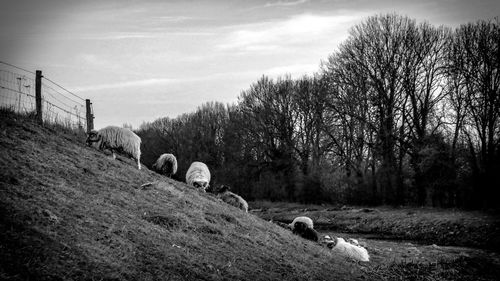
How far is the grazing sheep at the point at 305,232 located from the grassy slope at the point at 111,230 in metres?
2.68

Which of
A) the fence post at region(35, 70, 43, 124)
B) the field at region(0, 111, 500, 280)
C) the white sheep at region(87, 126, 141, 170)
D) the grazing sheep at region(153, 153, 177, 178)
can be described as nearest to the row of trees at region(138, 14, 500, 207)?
the field at region(0, 111, 500, 280)

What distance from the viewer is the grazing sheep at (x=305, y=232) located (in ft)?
61.7

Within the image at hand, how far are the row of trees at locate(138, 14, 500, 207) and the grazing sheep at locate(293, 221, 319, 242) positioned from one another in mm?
21850

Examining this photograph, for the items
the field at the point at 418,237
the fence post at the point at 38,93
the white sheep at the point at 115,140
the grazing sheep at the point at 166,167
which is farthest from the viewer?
the grazing sheep at the point at 166,167

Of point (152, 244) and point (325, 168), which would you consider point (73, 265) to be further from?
point (325, 168)

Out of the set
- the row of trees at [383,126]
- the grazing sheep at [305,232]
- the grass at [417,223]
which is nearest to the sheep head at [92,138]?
the grazing sheep at [305,232]

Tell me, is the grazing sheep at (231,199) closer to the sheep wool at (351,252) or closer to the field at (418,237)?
the sheep wool at (351,252)

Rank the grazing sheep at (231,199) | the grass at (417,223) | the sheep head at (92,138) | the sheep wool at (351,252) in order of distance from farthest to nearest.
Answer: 1. the grass at (417,223)
2. the grazing sheep at (231,199)
3. the sheep head at (92,138)
4. the sheep wool at (351,252)

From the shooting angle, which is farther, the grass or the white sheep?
the grass

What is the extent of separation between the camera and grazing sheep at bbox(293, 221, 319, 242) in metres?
18.8

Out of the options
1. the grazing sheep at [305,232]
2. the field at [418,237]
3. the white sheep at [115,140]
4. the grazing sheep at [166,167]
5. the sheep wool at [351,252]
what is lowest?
the field at [418,237]

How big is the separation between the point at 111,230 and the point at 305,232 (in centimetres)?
1120

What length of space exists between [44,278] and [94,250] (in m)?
1.56

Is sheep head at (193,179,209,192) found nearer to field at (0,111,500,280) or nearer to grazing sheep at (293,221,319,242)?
field at (0,111,500,280)
